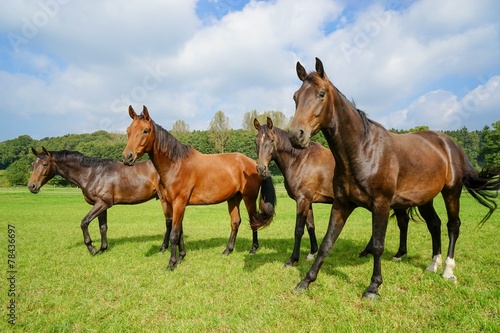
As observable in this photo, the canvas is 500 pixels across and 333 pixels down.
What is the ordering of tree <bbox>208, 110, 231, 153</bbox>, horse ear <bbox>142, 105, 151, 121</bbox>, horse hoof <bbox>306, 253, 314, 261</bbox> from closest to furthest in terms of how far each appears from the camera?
horse ear <bbox>142, 105, 151, 121</bbox>
horse hoof <bbox>306, 253, 314, 261</bbox>
tree <bbox>208, 110, 231, 153</bbox>

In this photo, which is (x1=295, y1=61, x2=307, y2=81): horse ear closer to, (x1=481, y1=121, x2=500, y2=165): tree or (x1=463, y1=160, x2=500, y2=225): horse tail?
(x1=463, y1=160, x2=500, y2=225): horse tail

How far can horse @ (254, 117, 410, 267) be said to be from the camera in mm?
6008

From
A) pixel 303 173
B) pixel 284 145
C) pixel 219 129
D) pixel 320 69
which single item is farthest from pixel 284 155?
pixel 219 129

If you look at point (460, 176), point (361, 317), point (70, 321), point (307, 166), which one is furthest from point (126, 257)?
point (460, 176)

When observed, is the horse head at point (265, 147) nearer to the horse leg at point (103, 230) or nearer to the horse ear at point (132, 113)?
the horse ear at point (132, 113)

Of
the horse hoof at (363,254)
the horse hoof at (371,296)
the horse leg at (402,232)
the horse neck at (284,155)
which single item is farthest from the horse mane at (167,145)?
the horse leg at (402,232)

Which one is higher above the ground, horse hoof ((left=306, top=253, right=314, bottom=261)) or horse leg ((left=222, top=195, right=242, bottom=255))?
horse leg ((left=222, top=195, right=242, bottom=255))

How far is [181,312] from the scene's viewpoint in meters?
3.68

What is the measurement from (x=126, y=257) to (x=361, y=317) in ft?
18.7

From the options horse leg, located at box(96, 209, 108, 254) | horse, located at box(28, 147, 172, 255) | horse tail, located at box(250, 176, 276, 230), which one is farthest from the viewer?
horse, located at box(28, 147, 172, 255)

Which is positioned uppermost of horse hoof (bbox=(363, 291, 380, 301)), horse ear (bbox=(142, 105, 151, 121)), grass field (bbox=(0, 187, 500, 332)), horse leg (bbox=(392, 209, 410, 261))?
horse ear (bbox=(142, 105, 151, 121))

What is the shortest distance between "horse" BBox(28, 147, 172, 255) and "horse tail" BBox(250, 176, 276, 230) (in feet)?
8.27

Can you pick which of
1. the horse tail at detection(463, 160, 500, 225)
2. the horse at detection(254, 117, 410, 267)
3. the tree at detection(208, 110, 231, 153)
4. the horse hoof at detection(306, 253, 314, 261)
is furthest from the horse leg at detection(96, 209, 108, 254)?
the tree at detection(208, 110, 231, 153)

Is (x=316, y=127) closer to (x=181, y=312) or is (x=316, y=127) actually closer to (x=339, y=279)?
(x=339, y=279)
